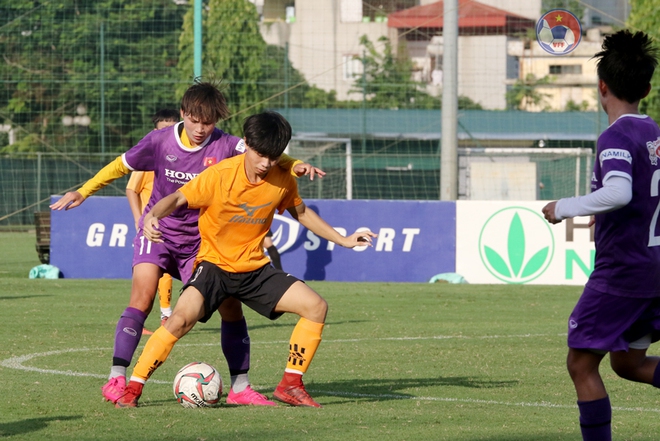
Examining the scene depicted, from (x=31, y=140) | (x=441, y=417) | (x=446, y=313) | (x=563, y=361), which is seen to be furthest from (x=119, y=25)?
(x=441, y=417)

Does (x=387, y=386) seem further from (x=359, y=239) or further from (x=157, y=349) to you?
(x=157, y=349)

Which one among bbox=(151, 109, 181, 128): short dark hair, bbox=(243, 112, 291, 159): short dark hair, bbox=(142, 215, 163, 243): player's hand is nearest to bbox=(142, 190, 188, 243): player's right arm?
bbox=(142, 215, 163, 243): player's hand

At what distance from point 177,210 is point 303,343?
4.12 ft

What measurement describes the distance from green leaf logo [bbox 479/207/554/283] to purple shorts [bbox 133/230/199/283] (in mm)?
9745

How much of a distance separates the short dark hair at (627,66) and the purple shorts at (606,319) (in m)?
0.91

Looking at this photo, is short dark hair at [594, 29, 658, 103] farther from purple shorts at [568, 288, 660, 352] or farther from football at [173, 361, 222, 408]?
football at [173, 361, 222, 408]

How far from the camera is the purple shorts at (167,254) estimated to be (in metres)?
6.93

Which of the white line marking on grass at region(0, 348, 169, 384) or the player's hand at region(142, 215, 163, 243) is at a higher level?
the player's hand at region(142, 215, 163, 243)

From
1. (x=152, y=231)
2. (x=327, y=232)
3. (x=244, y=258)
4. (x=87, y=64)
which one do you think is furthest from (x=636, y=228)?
(x=87, y=64)

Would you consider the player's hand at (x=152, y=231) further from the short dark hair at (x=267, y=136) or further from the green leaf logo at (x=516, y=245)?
the green leaf logo at (x=516, y=245)

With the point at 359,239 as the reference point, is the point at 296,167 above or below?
above

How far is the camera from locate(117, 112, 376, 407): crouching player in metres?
6.17

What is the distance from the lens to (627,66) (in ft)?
15.8

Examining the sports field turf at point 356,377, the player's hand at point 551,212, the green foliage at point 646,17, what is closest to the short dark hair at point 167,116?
the sports field turf at point 356,377
